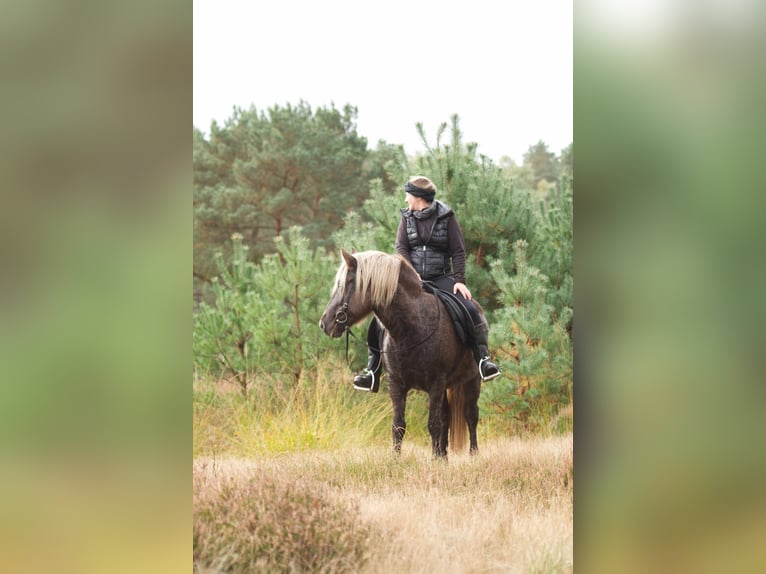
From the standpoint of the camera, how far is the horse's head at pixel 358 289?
4.23 meters

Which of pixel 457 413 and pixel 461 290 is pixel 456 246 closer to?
pixel 461 290

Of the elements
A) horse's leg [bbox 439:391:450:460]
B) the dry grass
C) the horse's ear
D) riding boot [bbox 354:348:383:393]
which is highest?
the horse's ear

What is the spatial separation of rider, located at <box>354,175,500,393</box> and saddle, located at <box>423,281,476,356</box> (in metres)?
0.03

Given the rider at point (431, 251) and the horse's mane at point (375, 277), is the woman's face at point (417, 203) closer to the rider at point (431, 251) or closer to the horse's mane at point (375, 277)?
the rider at point (431, 251)

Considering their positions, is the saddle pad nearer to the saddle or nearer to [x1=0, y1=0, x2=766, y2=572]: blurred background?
the saddle

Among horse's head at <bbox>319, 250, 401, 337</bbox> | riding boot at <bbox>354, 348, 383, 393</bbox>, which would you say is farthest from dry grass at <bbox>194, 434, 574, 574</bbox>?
horse's head at <bbox>319, 250, 401, 337</bbox>

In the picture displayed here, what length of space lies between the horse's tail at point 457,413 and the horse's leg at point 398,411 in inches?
15.4

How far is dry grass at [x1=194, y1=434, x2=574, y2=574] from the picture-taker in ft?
12.2
